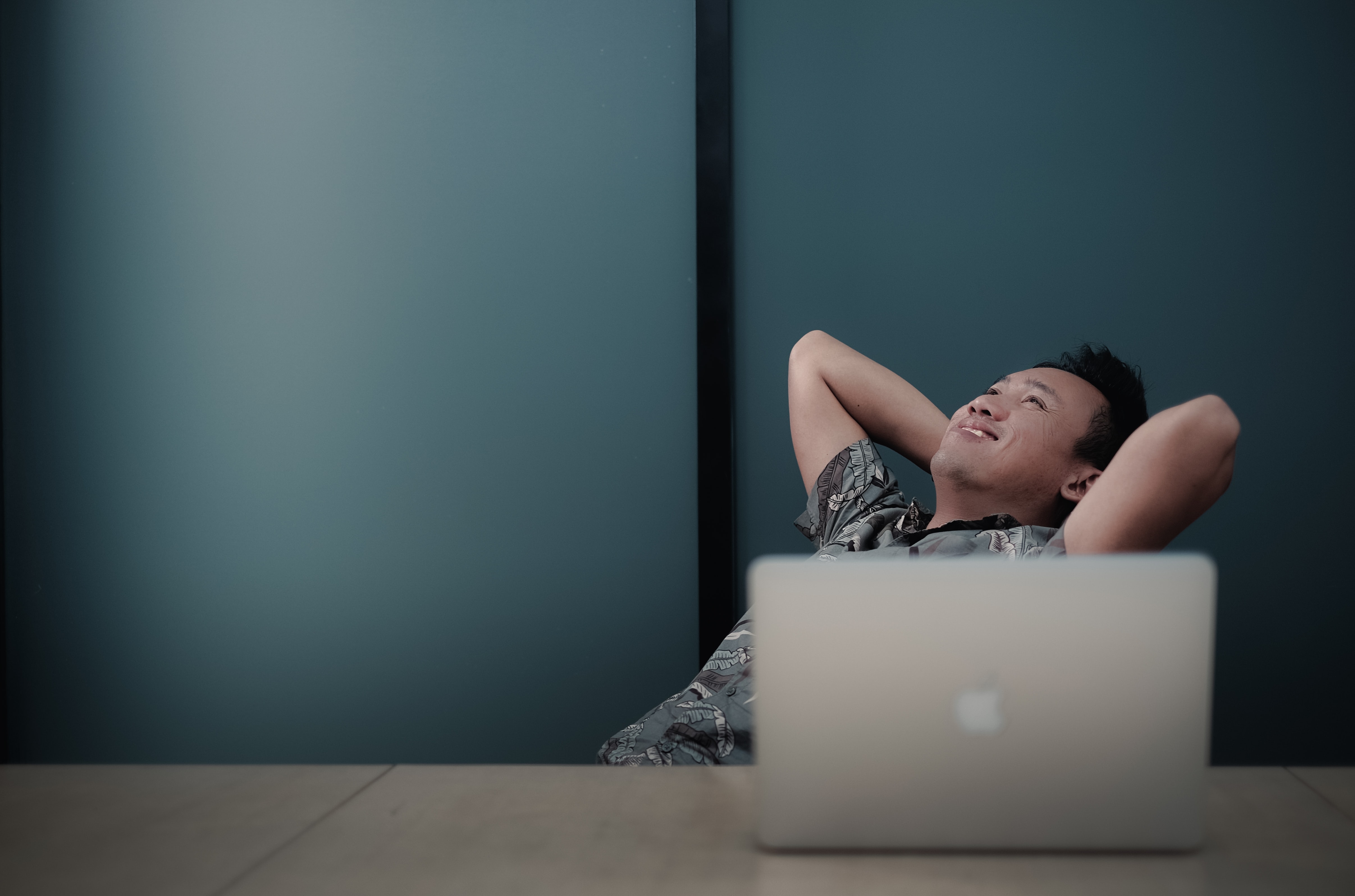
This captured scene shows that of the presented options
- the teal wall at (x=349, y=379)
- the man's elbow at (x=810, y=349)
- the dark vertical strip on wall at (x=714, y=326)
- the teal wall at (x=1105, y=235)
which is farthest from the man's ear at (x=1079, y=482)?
the teal wall at (x=349, y=379)

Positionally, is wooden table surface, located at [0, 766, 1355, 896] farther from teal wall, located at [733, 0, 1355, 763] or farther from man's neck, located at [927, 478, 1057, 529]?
teal wall, located at [733, 0, 1355, 763]

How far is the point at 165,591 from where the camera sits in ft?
6.40

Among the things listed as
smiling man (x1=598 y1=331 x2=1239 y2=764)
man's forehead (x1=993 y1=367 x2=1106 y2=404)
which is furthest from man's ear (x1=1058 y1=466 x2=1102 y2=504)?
man's forehead (x1=993 y1=367 x2=1106 y2=404)

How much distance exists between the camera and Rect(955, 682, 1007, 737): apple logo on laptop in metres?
0.50

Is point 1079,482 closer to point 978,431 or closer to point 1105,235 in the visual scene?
point 978,431

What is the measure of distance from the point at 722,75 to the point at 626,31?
0.25 m

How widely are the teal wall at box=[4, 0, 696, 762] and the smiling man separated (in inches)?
14.7

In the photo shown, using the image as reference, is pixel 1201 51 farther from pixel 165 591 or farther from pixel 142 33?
pixel 165 591

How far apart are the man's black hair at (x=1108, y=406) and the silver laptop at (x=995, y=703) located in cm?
101

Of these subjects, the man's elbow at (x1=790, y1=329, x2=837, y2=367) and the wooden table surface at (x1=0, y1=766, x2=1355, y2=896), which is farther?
the man's elbow at (x1=790, y1=329, x2=837, y2=367)

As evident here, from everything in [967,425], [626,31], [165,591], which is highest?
[626,31]

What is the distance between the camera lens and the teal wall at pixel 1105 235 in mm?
1695

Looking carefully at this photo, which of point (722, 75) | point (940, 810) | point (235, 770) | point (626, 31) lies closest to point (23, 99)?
point (626, 31)

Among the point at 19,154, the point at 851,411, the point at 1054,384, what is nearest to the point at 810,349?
the point at 851,411
